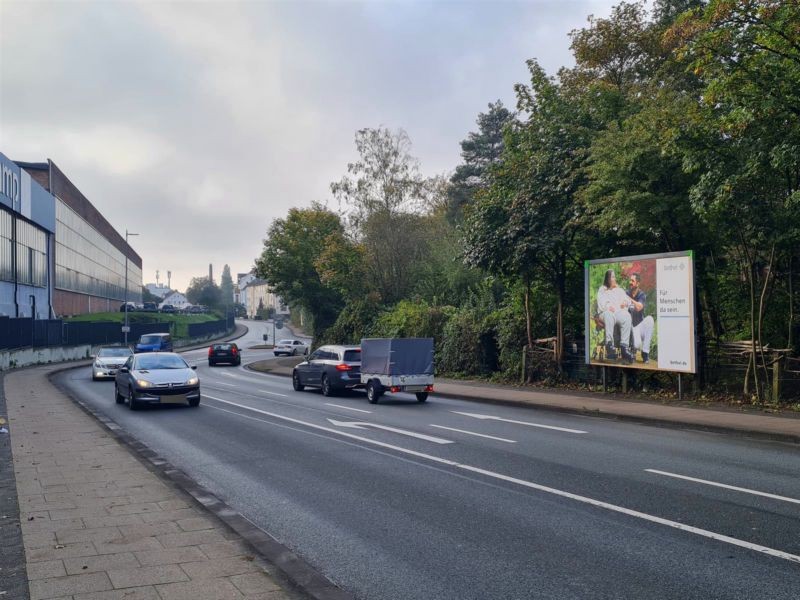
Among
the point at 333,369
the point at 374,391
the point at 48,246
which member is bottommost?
the point at 374,391

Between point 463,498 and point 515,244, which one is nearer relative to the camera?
point 463,498

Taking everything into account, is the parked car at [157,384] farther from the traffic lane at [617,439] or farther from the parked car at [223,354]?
the parked car at [223,354]

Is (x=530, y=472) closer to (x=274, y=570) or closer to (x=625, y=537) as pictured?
(x=625, y=537)

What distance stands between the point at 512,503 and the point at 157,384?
12.4 metres

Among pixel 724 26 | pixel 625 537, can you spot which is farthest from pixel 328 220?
pixel 625 537

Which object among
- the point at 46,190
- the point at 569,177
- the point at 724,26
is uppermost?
the point at 46,190

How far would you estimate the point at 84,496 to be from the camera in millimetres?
7996

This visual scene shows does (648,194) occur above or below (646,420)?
above

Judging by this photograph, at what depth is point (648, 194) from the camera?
55.7 feet

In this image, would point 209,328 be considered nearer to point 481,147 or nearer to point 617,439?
point 481,147

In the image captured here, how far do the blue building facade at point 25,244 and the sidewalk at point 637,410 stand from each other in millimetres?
32954

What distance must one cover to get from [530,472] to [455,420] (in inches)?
244

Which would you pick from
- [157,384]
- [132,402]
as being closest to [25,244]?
[132,402]

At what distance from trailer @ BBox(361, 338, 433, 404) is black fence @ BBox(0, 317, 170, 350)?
23.4m
